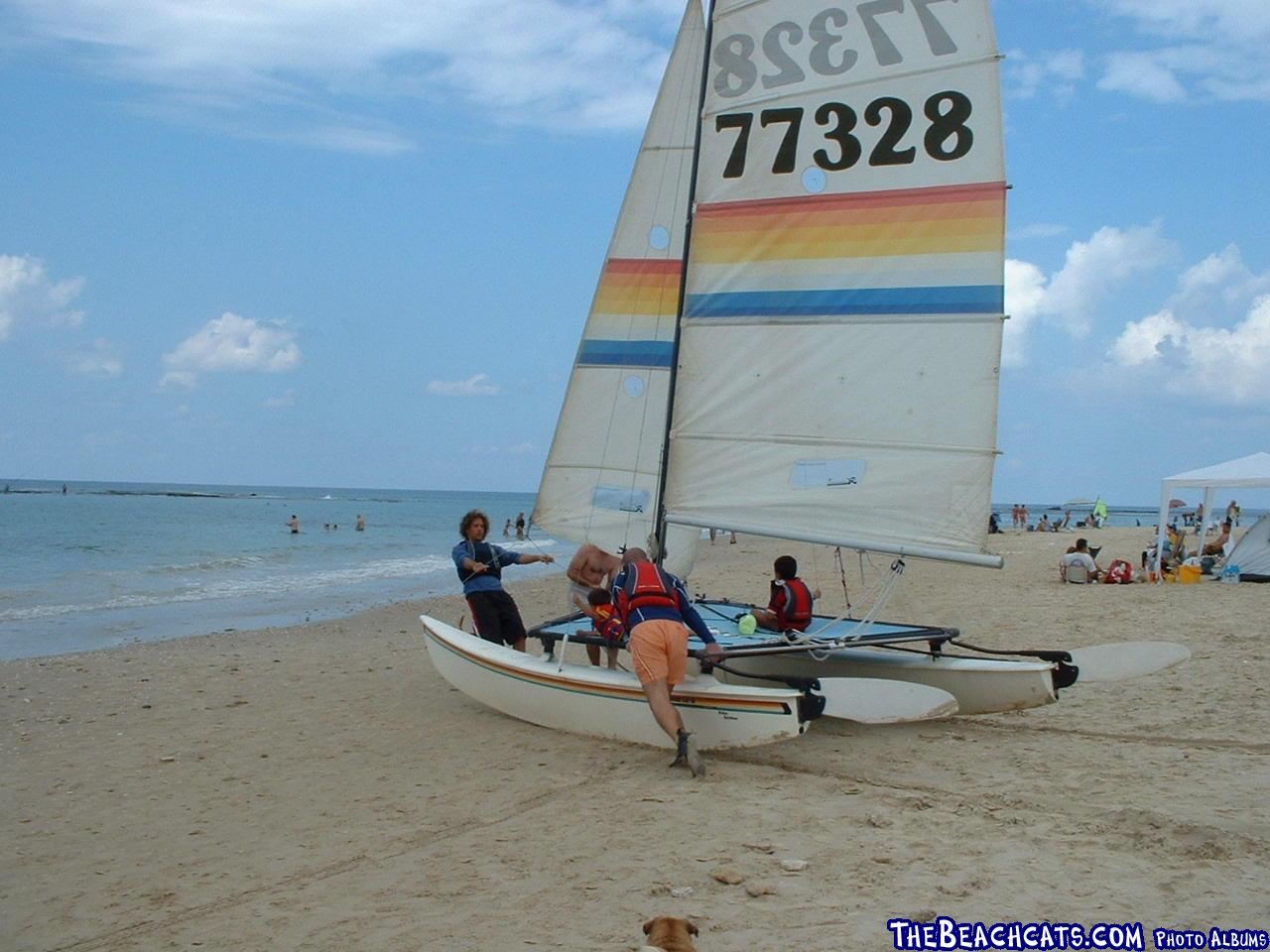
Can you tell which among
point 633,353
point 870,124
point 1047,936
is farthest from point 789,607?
point 1047,936

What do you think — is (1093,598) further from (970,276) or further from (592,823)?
(592,823)

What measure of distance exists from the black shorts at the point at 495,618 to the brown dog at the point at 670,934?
16.7 ft

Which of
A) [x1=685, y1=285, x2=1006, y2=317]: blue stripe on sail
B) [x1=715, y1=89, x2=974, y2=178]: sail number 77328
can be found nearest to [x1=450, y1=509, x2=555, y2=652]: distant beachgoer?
[x1=685, y1=285, x2=1006, y2=317]: blue stripe on sail

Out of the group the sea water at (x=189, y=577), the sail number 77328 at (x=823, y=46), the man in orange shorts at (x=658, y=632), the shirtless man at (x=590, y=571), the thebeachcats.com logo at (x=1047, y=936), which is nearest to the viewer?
the thebeachcats.com logo at (x=1047, y=936)

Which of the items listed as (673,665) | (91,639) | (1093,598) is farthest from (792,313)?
(91,639)

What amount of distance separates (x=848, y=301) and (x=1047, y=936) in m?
4.94

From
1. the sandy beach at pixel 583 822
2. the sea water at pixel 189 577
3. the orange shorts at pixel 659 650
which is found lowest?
the sea water at pixel 189 577

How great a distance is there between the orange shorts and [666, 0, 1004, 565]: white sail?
4.73 feet

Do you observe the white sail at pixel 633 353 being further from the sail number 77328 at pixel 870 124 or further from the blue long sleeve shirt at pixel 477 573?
the sail number 77328 at pixel 870 124

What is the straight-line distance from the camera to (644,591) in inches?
265

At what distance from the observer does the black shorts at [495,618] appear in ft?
29.1

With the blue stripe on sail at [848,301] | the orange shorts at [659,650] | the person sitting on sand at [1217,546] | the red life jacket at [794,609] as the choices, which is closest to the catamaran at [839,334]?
the blue stripe on sail at [848,301]

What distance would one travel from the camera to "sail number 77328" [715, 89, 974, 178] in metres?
7.69

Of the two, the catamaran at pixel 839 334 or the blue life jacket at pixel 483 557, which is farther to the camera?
the blue life jacket at pixel 483 557
